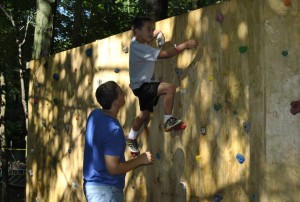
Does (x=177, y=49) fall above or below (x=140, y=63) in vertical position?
above

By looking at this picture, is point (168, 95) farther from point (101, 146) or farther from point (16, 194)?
point (16, 194)

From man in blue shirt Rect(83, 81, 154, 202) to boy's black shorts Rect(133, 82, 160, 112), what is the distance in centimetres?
117

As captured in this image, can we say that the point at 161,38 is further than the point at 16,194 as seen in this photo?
No

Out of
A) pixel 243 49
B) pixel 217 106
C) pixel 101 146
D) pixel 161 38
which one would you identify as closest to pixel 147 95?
pixel 161 38

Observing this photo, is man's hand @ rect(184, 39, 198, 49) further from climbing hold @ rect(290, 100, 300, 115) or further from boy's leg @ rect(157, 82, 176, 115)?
climbing hold @ rect(290, 100, 300, 115)

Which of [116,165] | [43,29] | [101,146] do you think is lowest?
[116,165]

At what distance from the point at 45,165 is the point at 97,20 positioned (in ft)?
32.0

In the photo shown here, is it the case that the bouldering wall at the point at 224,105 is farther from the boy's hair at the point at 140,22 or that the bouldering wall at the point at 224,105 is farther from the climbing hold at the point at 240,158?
the boy's hair at the point at 140,22

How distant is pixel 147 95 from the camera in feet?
16.7

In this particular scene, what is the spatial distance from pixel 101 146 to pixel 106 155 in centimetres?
11

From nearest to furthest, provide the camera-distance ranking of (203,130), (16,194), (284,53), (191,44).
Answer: (284,53)
(203,130)
(191,44)
(16,194)

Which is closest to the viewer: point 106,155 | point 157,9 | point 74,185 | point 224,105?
point 106,155

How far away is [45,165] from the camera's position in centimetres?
768

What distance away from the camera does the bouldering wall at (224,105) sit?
12.9 ft
